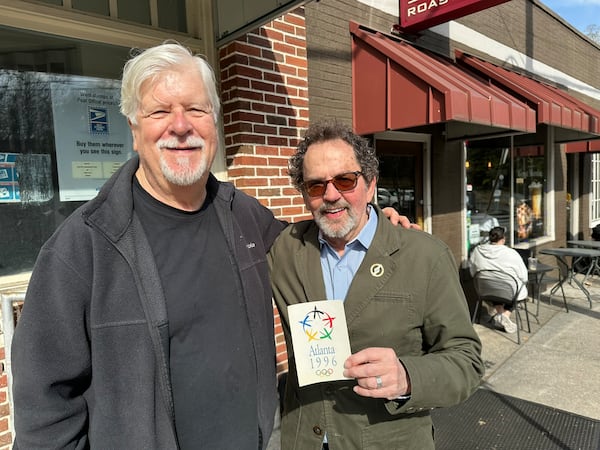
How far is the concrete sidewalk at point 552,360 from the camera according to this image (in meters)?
3.91

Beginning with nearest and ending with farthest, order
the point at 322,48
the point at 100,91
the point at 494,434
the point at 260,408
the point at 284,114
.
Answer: the point at 260,408 < the point at 100,91 < the point at 494,434 < the point at 284,114 < the point at 322,48

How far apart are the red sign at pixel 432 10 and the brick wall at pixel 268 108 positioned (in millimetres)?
1559

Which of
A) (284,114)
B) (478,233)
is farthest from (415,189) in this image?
(284,114)

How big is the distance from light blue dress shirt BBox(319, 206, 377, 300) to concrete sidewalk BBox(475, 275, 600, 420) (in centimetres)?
320

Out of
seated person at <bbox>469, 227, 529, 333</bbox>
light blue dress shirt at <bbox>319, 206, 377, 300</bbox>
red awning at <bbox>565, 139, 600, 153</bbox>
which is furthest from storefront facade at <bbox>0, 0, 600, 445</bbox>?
red awning at <bbox>565, 139, 600, 153</bbox>

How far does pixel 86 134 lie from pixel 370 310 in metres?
2.35

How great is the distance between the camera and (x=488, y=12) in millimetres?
6441

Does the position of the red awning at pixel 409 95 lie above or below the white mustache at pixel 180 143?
above

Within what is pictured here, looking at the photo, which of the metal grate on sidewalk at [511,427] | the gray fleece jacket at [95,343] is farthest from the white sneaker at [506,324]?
the gray fleece jacket at [95,343]

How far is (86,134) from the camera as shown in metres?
2.86

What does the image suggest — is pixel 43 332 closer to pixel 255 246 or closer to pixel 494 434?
pixel 255 246

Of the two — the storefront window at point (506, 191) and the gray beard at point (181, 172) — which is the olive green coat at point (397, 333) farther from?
the storefront window at point (506, 191)

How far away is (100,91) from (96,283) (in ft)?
6.88

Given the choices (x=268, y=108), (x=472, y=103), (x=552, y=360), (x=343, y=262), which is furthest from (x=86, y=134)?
(x=552, y=360)
